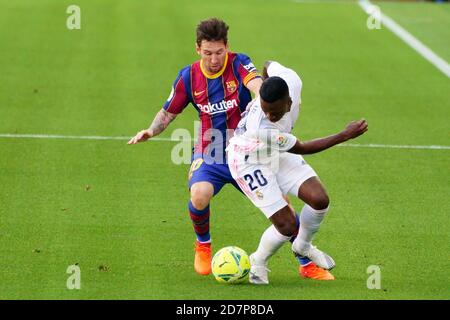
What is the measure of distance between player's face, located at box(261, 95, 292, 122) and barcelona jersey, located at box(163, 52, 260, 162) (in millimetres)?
1098

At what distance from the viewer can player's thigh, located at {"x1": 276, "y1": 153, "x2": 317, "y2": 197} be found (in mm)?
10320

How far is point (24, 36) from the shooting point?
2381 cm

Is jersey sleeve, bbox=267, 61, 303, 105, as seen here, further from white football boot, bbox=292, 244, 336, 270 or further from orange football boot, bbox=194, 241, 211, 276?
orange football boot, bbox=194, 241, 211, 276

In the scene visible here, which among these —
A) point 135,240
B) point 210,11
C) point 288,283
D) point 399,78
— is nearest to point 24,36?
point 210,11

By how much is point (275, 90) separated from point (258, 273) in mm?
1850

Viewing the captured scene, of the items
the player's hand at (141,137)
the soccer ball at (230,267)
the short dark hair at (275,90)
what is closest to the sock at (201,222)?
the soccer ball at (230,267)

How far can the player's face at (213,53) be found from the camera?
10.7 m

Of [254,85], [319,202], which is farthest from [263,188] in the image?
[254,85]

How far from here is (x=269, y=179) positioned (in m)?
10.2

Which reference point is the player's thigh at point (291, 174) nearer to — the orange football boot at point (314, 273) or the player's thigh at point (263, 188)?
the player's thigh at point (263, 188)

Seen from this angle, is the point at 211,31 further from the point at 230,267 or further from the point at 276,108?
the point at 230,267

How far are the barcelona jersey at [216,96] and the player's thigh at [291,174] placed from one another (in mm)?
873

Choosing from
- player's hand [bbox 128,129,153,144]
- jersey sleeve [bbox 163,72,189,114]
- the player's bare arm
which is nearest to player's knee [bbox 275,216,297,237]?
the player's bare arm
